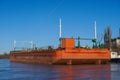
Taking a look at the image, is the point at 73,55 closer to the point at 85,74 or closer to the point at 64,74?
the point at 64,74

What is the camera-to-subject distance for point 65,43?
59.5 meters

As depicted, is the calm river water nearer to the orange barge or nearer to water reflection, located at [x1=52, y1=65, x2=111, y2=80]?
water reflection, located at [x1=52, y1=65, x2=111, y2=80]

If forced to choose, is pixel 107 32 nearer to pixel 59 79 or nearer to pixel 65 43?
pixel 65 43

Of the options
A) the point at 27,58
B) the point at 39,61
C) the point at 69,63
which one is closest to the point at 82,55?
the point at 69,63

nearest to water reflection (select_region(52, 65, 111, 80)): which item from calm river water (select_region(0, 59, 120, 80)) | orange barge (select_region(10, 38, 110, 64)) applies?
calm river water (select_region(0, 59, 120, 80))

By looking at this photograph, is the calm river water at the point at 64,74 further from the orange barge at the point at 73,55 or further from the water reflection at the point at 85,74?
the orange barge at the point at 73,55

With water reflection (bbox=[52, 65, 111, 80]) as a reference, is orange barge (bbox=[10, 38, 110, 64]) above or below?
above

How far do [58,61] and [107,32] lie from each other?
58620 mm

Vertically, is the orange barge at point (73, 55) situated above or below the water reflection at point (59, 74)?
above

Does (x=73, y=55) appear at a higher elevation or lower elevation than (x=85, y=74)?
higher

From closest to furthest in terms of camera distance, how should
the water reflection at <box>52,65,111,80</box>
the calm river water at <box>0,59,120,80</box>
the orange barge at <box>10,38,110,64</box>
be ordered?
the water reflection at <box>52,65,111,80</box> < the calm river water at <box>0,59,120,80</box> < the orange barge at <box>10,38,110,64</box>

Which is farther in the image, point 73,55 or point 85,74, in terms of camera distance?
point 73,55

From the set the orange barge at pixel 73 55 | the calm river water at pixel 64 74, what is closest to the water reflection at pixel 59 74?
the calm river water at pixel 64 74

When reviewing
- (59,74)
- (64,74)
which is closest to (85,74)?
(64,74)
